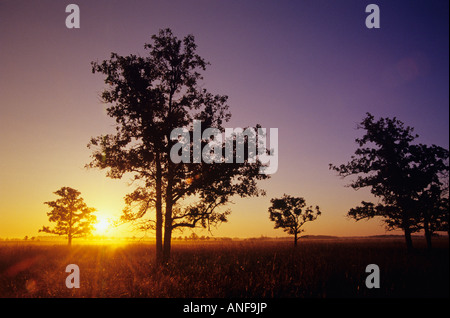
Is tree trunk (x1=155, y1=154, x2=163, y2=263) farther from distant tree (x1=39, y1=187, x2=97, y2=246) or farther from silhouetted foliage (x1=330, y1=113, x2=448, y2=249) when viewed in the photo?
distant tree (x1=39, y1=187, x2=97, y2=246)

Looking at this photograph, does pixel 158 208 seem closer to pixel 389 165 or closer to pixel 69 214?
pixel 389 165

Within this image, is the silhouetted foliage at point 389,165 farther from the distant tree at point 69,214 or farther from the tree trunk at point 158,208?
the distant tree at point 69,214

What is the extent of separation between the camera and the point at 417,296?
180 inches

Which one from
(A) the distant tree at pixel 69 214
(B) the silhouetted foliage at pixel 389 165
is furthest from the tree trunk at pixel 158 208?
(A) the distant tree at pixel 69 214

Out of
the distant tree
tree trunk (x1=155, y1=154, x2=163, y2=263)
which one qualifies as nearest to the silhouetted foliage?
tree trunk (x1=155, y1=154, x2=163, y2=263)

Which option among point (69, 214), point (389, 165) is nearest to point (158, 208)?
point (389, 165)

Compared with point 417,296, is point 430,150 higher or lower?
higher

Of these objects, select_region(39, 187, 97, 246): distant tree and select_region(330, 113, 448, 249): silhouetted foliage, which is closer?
select_region(330, 113, 448, 249): silhouetted foliage

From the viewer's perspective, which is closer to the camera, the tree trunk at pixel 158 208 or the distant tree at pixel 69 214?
the tree trunk at pixel 158 208

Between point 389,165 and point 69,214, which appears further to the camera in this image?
point 69,214
